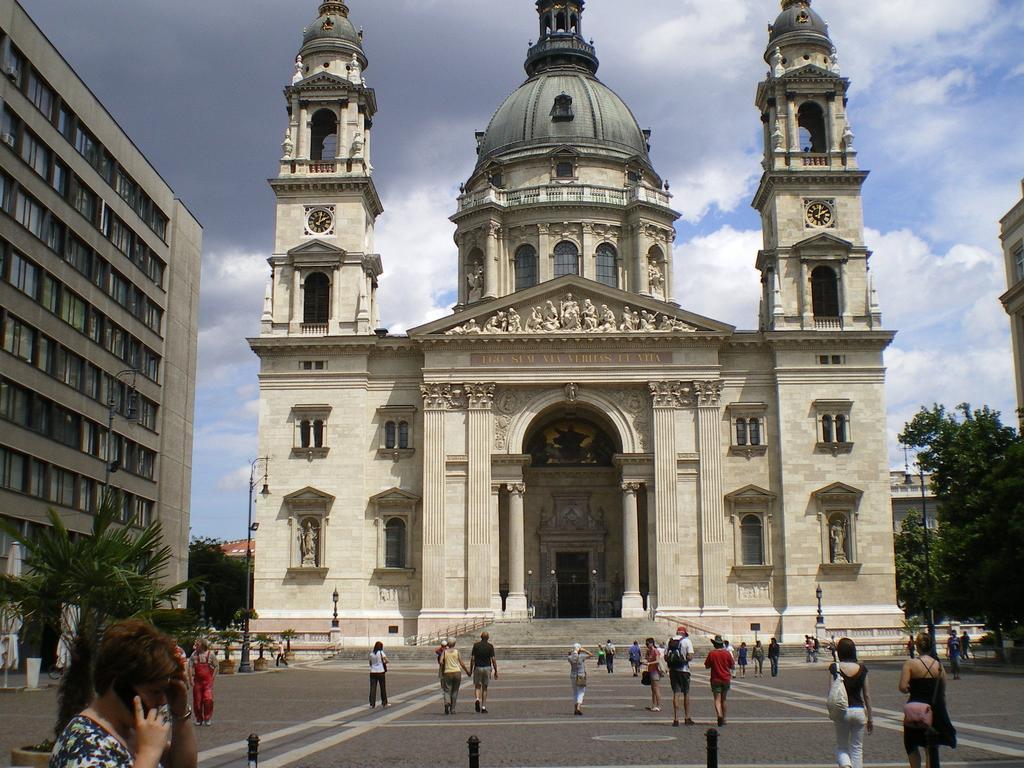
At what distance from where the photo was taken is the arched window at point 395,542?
61.6m

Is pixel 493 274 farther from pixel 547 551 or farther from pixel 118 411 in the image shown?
pixel 118 411

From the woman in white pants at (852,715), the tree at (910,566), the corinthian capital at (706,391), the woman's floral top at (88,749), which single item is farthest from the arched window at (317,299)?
the woman's floral top at (88,749)

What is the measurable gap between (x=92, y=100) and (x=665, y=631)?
118ft

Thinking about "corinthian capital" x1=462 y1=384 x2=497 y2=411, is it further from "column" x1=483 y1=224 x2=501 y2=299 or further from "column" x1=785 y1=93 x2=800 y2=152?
"column" x1=785 y1=93 x2=800 y2=152

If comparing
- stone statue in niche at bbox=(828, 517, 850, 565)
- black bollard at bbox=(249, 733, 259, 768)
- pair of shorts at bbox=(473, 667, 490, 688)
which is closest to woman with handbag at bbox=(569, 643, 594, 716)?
pair of shorts at bbox=(473, 667, 490, 688)

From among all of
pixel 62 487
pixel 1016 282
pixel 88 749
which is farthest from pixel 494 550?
pixel 88 749

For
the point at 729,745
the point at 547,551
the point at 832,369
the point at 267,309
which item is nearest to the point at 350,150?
the point at 267,309

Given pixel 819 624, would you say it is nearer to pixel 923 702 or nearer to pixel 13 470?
pixel 13 470

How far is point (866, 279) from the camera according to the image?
211 ft

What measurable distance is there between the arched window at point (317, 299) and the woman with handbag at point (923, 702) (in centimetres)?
5280

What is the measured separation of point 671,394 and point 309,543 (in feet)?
66.4

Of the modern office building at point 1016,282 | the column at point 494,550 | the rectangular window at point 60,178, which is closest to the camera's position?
the rectangular window at point 60,178

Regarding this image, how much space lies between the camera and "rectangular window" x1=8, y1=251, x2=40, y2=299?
45.5 meters

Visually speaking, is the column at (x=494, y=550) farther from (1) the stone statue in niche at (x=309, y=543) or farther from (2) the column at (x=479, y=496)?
(1) the stone statue in niche at (x=309, y=543)
